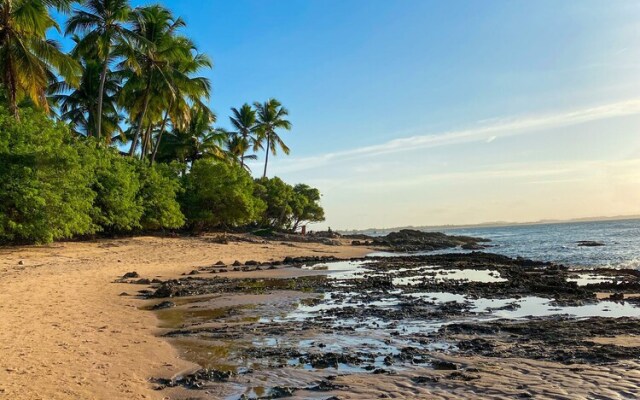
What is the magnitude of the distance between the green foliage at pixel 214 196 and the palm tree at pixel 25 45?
16.0 m

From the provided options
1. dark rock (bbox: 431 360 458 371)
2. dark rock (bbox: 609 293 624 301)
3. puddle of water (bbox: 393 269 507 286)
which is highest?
dark rock (bbox: 609 293 624 301)

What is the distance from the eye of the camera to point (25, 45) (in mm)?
20016

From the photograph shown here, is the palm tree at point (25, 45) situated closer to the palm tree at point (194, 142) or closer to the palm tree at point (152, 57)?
the palm tree at point (152, 57)

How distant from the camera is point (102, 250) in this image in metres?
22.5

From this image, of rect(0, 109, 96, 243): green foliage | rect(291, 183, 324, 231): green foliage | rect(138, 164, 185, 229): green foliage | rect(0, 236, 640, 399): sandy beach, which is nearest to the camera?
rect(0, 236, 640, 399): sandy beach

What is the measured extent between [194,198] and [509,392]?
32.5 meters

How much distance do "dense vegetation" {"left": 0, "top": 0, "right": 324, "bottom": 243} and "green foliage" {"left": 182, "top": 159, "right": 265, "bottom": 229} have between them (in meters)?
0.08

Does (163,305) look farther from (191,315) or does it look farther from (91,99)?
(91,99)

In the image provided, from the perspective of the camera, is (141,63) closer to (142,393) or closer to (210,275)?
(210,275)

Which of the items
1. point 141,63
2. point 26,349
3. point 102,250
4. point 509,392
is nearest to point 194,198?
point 141,63

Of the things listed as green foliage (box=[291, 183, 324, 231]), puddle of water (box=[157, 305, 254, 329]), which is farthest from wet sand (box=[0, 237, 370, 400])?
green foliage (box=[291, 183, 324, 231])

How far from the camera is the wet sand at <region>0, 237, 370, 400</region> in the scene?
570 centimetres

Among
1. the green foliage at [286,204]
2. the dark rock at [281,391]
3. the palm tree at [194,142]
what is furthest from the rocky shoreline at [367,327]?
the green foliage at [286,204]

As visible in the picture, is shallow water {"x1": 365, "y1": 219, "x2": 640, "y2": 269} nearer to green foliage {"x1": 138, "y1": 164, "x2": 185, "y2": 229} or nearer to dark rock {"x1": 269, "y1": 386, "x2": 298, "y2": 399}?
green foliage {"x1": 138, "y1": 164, "x2": 185, "y2": 229}
